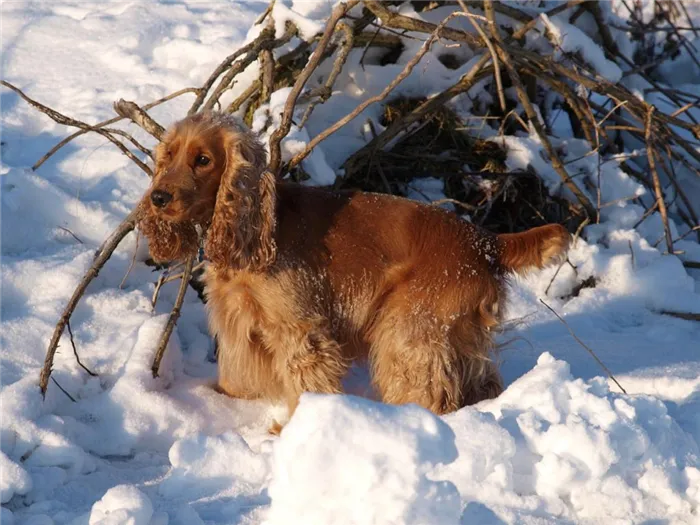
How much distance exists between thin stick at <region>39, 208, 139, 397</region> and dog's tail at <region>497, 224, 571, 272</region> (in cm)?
158

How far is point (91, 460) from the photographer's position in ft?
10.7

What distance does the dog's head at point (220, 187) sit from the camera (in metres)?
3.43

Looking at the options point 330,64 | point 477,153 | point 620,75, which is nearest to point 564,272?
point 477,153

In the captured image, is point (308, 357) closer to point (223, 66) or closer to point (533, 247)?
point (533, 247)

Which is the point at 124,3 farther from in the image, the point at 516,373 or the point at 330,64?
the point at 516,373

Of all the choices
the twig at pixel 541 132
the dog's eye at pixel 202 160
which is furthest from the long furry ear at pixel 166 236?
the twig at pixel 541 132

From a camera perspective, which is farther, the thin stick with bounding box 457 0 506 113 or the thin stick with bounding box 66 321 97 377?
the thin stick with bounding box 457 0 506 113

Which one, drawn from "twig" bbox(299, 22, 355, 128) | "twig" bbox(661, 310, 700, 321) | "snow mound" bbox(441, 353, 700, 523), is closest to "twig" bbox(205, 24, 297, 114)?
"twig" bbox(299, 22, 355, 128)

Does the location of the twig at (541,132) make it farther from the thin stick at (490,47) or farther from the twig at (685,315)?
the twig at (685,315)

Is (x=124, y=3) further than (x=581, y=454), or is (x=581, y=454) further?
(x=124, y=3)

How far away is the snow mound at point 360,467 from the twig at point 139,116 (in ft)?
7.19

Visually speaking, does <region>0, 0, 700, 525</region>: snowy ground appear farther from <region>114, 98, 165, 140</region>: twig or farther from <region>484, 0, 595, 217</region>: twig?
<region>114, 98, 165, 140</region>: twig

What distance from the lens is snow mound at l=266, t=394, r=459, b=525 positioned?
7.55ft

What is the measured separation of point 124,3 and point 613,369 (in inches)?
183
